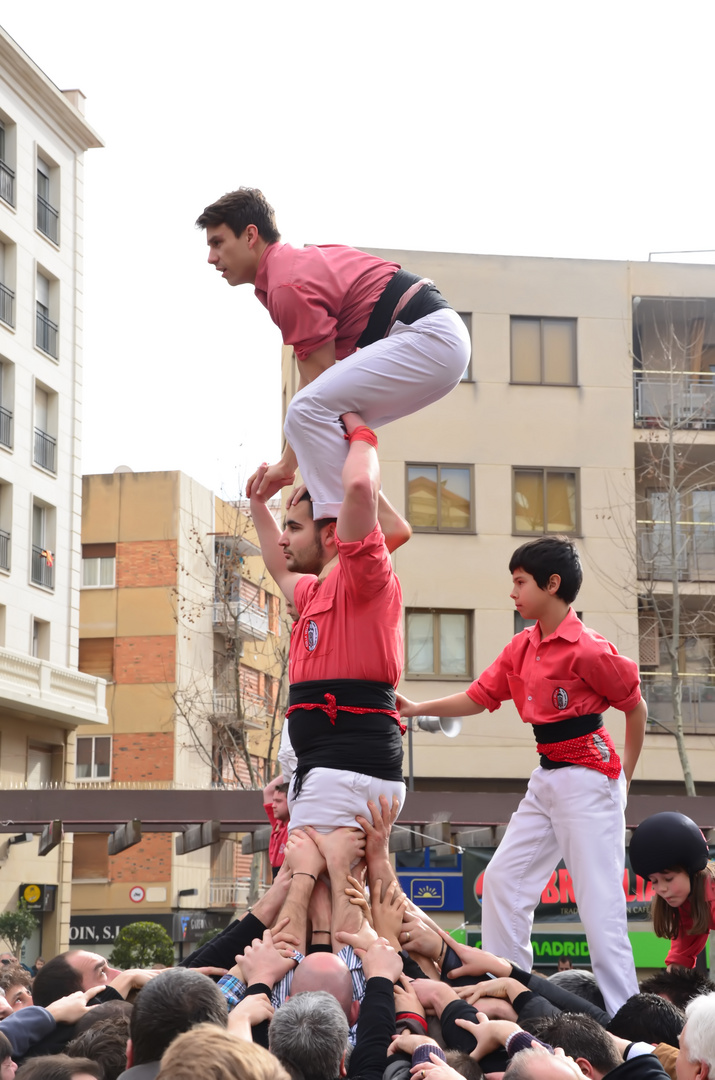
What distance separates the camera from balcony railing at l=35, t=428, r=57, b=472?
1296 inches

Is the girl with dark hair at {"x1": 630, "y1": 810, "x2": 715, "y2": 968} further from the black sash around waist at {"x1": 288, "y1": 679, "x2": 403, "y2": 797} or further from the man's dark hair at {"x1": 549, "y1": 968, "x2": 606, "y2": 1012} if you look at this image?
the black sash around waist at {"x1": 288, "y1": 679, "x2": 403, "y2": 797}

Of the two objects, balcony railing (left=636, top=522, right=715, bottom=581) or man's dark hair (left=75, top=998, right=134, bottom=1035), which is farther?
balcony railing (left=636, top=522, right=715, bottom=581)

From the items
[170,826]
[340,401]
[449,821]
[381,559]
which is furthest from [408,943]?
[170,826]

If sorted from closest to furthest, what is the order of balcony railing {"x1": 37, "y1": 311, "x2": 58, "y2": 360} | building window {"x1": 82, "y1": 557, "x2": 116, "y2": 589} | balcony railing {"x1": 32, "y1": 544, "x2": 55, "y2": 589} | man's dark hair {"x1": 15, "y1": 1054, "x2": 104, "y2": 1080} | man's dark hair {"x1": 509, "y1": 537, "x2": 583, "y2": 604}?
man's dark hair {"x1": 15, "y1": 1054, "x2": 104, "y2": 1080} < man's dark hair {"x1": 509, "y1": 537, "x2": 583, "y2": 604} < balcony railing {"x1": 32, "y1": 544, "x2": 55, "y2": 589} < balcony railing {"x1": 37, "y1": 311, "x2": 58, "y2": 360} < building window {"x1": 82, "y1": 557, "x2": 116, "y2": 589}

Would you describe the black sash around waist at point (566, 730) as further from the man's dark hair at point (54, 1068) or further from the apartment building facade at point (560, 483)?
the apartment building facade at point (560, 483)

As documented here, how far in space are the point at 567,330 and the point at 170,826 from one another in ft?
48.4

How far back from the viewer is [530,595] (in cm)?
585

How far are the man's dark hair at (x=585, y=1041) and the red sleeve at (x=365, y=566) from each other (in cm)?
154

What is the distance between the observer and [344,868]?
4816mm

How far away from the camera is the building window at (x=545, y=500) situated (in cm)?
2914

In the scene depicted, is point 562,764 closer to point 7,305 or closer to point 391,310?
point 391,310

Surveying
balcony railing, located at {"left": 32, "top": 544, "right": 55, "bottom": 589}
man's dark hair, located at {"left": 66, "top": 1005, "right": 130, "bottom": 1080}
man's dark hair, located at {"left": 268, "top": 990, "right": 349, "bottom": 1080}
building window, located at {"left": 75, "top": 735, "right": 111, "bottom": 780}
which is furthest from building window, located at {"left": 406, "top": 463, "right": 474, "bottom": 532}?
man's dark hair, located at {"left": 268, "top": 990, "right": 349, "bottom": 1080}

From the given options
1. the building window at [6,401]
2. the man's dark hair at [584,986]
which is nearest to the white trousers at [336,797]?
the man's dark hair at [584,986]

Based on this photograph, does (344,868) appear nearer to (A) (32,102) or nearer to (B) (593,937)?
(B) (593,937)
